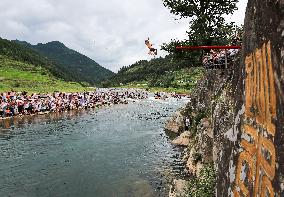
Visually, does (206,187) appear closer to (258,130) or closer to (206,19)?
(258,130)

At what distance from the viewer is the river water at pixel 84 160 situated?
2241 cm

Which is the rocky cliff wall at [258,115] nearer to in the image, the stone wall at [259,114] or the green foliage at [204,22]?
the stone wall at [259,114]

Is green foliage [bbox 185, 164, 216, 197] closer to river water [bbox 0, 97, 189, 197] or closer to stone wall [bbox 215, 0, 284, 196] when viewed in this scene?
river water [bbox 0, 97, 189, 197]

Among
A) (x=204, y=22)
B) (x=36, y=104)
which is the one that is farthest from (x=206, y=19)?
(x=36, y=104)

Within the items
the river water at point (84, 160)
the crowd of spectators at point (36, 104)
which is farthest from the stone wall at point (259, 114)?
the crowd of spectators at point (36, 104)

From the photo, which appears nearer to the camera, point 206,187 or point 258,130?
point 258,130

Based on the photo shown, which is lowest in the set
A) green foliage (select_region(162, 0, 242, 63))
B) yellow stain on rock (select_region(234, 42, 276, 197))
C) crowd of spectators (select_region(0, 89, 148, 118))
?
crowd of spectators (select_region(0, 89, 148, 118))

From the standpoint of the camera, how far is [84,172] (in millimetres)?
26000

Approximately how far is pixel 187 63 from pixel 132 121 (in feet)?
57.2

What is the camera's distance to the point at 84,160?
29391mm

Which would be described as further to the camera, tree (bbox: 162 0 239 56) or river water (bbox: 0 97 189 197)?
tree (bbox: 162 0 239 56)

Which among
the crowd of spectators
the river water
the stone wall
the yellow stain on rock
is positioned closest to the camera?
the stone wall

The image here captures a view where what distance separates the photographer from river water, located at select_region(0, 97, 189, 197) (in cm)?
2241

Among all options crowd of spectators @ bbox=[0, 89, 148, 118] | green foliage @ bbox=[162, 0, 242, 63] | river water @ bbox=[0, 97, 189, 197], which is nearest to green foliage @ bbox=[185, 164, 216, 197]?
river water @ bbox=[0, 97, 189, 197]
